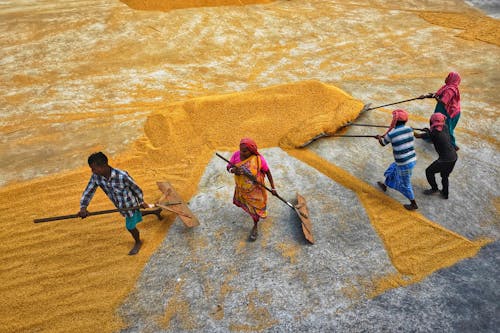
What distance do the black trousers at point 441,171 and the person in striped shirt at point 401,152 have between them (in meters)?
0.46

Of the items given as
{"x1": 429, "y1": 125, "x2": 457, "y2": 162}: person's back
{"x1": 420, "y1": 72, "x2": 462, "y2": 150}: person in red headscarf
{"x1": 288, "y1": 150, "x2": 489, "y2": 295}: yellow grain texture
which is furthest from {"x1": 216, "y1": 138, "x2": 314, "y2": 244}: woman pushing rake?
{"x1": 420, "y1": 72, "x2": 462, "y2": 150}: person in red headscarf

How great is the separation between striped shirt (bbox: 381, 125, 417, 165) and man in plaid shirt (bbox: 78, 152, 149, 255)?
10.5 ft

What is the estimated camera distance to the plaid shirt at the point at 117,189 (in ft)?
11.1

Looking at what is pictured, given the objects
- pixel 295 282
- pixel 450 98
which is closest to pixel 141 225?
pixel 295 282

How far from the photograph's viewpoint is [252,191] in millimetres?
3758

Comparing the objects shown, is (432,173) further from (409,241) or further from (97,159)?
(97,159)

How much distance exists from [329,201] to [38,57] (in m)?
8.99

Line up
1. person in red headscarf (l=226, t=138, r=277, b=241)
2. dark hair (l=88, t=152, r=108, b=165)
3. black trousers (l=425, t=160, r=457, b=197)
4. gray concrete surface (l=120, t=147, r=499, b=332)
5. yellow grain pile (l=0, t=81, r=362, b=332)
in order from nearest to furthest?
dark hair (l=88, t=152, r=108, b=165) < gray concrete surface (l=120, t=147, r=499, b=332) < yellow grain pile (l=0, t=81, r=362, b=332) < person in red headscarf (l=226, t=138, r=277, b=241) < black trousers (l=425, t=160, r=457, b=197)

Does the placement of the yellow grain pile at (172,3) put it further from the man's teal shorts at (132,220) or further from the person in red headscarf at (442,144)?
the person in red headscarf at (442,144)

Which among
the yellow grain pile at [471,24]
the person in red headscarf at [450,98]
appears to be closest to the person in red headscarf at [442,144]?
the person in red headscarf at [450,98]

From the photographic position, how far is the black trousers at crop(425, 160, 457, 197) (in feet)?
14.1

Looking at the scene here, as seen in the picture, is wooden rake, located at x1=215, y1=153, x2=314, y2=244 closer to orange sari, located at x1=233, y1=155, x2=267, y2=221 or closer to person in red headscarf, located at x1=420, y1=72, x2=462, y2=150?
orange sari, located at x1=233, y1=155, x2=267, y2=221

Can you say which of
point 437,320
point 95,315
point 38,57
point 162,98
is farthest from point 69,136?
point 437,320

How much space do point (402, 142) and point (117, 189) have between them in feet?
11.5
